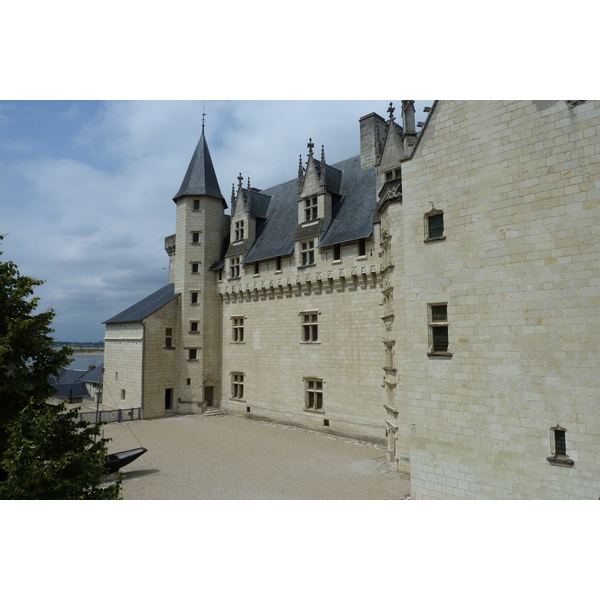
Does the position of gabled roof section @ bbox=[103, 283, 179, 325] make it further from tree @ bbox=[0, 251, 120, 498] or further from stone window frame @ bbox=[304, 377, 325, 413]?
tree @ bbox=[0, 251, 120, 498]

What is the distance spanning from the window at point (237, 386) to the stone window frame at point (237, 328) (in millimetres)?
2049

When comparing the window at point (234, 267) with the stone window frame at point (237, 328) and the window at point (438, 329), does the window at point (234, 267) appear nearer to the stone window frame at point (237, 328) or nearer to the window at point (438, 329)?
the stone window frame at point (237, 328)

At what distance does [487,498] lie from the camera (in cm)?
923

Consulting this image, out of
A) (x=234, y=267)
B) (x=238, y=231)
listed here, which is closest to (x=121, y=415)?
(x=234, y=267)

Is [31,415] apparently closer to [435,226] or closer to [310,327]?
[435,226]

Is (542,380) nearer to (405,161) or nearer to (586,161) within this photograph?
(586,161)

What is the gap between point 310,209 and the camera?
21.9 meters

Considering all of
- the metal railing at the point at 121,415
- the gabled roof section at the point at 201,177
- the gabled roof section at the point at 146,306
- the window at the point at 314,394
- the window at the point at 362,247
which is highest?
the gabled roof section at the point at 201,177

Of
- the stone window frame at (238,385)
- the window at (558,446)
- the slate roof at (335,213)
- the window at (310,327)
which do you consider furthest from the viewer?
the stone window frame at (238,385)

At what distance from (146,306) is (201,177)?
924 centimetres

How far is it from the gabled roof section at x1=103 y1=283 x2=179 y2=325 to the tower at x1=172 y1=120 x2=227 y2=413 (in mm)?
1258

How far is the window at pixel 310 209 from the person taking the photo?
21.6m

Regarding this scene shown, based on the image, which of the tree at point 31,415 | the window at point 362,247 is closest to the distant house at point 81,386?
the window at point 362,247

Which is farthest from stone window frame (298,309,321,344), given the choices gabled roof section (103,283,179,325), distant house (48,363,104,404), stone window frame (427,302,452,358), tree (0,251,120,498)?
distant house (48,363,104,404)
